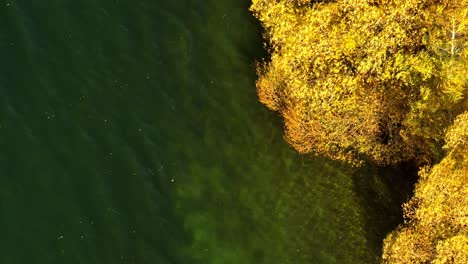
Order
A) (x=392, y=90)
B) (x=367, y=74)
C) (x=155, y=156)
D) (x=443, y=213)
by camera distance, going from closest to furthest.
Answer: (x=443, y=213), (x=367, y=74), (x=392, y=90), (x=155, y=156)

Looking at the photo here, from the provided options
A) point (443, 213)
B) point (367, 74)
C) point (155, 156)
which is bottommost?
point (155, 156)

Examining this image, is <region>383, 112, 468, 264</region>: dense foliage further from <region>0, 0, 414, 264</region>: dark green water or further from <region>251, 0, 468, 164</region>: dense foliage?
<region>0, 0, 414, 264</region>: dark green water

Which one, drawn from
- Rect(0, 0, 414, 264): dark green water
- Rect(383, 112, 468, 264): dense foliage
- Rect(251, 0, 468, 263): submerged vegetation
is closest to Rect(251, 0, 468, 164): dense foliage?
Rect(251, 0, 468, 263): submerged vegetation

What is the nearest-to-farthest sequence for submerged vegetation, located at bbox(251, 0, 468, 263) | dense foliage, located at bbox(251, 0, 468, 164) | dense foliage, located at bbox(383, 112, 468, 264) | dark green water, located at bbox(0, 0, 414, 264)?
dense foliage, located at bbox(383, 112, 468, 264) < submerged vegetation, located at bbox(251, 0, 468, 263) < dense foliage, located at bbox(251, 0, 468, 164) < dark green water, located at bbox(0, 0, 414, 264)

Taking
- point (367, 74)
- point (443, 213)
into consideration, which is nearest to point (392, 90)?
point (367, 74)

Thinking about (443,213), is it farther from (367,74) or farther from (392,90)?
(367,74)

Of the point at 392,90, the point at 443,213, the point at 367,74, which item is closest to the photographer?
the point at 443,213
